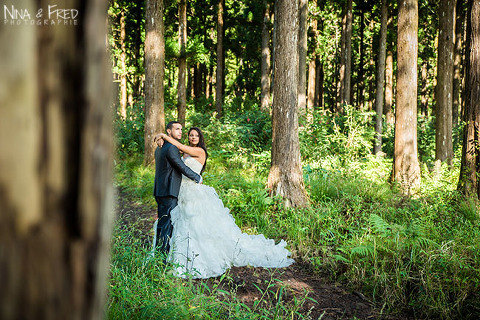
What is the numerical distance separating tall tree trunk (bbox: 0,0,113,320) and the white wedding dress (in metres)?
4.64

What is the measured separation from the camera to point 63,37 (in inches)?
21.9

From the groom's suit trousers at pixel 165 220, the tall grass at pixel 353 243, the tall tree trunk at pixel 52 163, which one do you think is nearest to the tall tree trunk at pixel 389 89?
the tall grass at pixel 353 243

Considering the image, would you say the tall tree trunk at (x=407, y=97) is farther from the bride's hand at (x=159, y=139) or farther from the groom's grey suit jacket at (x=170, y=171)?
the bride's hand at (x=159, y=139)

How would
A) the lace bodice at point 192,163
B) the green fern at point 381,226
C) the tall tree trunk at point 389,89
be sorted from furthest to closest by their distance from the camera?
the tall tree trunk at point 389,89
the lace bodice at point 192,163
the green fern at point 381,226

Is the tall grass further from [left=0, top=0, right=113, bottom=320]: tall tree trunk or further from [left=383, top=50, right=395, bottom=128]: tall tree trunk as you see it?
[left=383, top=50, right=395, bottom=128]: tall tree trunk

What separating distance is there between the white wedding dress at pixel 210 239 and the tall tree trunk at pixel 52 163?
4.64 metres

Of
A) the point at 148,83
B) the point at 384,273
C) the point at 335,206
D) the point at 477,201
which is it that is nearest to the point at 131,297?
the point at 384,273

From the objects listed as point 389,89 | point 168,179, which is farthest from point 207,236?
point 389,89

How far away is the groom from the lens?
5.41 meters

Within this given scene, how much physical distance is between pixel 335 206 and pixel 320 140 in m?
5.28

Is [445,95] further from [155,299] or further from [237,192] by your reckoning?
[155,299]

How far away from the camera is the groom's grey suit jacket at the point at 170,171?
5.42 m

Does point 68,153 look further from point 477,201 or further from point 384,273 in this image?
point 477,201

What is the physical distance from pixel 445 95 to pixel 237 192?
7929 mm
